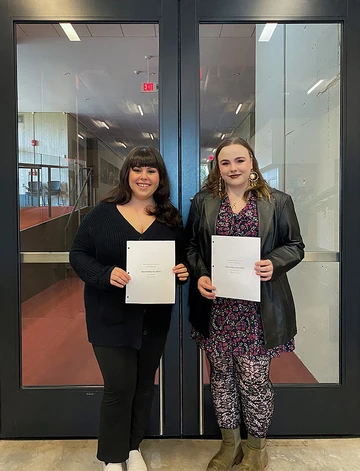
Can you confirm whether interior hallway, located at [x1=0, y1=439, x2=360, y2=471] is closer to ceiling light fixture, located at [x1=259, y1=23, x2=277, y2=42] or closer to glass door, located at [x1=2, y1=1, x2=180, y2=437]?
glass door, located at [x1=2, y1=1, x2=180, y2=437]

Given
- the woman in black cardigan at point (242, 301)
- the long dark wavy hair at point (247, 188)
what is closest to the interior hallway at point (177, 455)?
the woman in black cardigan at point (242, 301)

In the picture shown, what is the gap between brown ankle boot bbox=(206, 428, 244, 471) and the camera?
1.86 m

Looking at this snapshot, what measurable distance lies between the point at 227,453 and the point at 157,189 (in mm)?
1261

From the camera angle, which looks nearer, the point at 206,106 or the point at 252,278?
the point at 252,278

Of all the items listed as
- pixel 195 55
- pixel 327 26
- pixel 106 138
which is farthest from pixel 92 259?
pixel 327 26

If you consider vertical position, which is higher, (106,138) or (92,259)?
(106,138)

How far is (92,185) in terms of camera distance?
2.16m

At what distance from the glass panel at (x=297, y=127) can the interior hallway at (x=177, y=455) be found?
1.09 feet

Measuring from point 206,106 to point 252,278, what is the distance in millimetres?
1024

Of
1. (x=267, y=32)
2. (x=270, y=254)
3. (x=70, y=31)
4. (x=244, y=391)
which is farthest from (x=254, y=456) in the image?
(x=70, y=31)

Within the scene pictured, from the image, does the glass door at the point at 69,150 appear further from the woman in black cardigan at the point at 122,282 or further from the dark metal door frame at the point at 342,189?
the woman in black cardigan at the point at 122,282

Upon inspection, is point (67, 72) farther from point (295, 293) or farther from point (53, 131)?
point (295, 293)

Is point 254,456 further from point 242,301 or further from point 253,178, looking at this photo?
point 253,178

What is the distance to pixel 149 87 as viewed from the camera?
7.02 ft
